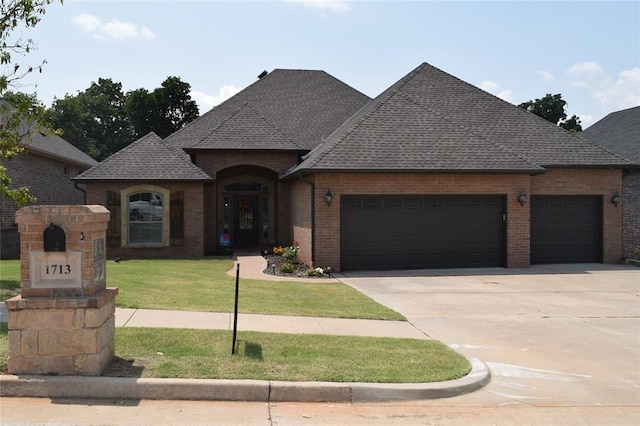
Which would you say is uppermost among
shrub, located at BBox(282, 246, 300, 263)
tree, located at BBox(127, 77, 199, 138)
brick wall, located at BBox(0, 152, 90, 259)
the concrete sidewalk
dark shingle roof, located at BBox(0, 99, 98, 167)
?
tree, located at BBox(127, 77, 199, 138)

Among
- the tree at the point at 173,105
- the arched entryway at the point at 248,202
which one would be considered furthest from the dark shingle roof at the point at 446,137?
the tree at the point at 173,105

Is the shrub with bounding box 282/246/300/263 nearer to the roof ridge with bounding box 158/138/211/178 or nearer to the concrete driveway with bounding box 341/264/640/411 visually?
the concrete driveway with bounding box 341/264/640/411

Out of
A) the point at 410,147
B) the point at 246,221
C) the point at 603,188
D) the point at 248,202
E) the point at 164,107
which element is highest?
the point at 164,107

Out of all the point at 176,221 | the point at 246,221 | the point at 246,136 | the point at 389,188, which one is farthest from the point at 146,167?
the point at 389,188

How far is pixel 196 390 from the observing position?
18.4 ft

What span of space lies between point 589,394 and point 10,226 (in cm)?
2166

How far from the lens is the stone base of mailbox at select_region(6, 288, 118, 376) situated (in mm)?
5758

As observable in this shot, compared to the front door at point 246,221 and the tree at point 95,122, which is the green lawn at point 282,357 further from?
the tree at point 95,122

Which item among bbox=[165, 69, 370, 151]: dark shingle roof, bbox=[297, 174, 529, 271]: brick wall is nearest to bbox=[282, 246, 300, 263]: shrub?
bbox=[297, 174, 529, 271]: brick wall

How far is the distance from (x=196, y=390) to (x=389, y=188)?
1204cm

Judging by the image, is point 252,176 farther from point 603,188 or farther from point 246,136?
point 603,188

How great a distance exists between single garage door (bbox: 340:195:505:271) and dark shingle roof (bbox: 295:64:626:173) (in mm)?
1206

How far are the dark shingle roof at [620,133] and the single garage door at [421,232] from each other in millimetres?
8476

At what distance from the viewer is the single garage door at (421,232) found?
16.9 metres
